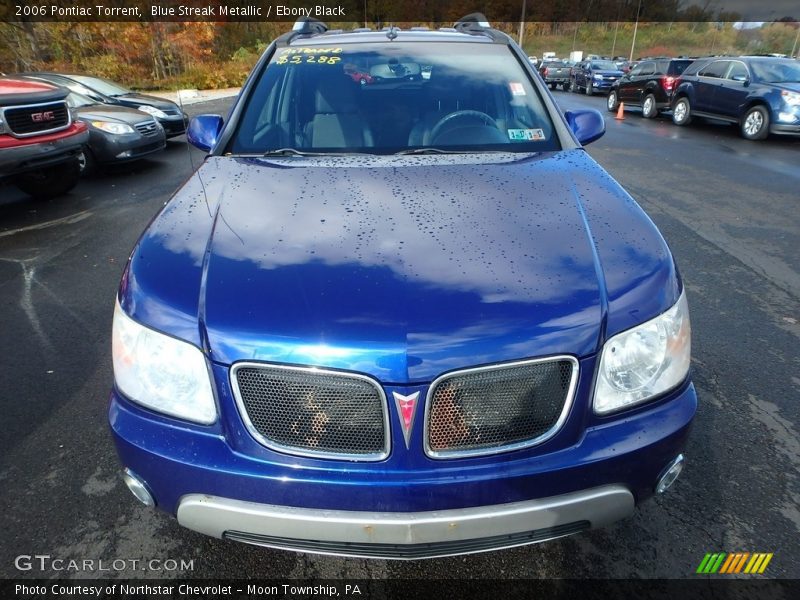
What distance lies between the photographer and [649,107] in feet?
51.6

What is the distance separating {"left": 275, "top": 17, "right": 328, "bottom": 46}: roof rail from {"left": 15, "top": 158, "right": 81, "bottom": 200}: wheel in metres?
4.46

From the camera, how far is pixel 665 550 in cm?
204

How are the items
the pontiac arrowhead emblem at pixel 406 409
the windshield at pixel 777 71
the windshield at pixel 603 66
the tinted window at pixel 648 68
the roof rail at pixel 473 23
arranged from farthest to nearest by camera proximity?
the windshield at pixel 603 66 < the tinted window at pixel 648 68 < the windshield at pixel 777 71 < the roof rail at pixel 473 23 < the pontiac arrowhead emblem at pixel 406 409

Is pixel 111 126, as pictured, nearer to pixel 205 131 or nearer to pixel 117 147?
pixel 117 147

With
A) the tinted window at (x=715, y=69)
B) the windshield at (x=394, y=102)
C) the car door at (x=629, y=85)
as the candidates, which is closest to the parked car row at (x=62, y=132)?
the windshield at (x=394, y=102)

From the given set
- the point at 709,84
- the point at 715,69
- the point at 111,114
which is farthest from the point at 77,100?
the point at 715,69

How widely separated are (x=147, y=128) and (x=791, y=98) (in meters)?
11.9

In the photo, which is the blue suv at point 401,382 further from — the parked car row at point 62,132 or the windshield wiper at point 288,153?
the parked car row at point 62,132

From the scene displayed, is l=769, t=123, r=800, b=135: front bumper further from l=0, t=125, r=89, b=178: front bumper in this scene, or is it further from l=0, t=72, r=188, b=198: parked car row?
l=0, t=125, r=89, b=178: front bumper

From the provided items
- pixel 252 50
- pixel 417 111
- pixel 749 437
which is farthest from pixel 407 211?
pixel 252 50

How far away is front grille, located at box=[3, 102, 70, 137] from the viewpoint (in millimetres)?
5827

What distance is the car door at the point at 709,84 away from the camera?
12.6m

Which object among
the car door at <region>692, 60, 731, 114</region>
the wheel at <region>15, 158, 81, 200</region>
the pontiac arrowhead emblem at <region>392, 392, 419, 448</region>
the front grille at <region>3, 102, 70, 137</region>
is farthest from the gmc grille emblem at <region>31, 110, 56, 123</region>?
the car door at <region>692, 60, 731, 114</region>

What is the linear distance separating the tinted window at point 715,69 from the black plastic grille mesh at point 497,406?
1408cm
